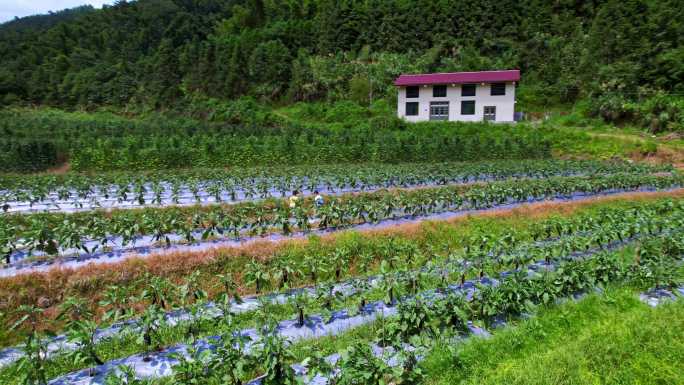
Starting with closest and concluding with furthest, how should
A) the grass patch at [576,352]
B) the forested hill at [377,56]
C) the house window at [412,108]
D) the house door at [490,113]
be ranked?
the grass patch at [576,352], the house door at [490,113], the forested hill at [377,56], the house window at [412,108]

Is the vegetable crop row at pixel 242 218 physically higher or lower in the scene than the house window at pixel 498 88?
lower

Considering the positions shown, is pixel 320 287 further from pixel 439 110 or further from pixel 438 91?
pixel 438 91

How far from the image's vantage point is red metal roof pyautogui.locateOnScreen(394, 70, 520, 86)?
30.0 m

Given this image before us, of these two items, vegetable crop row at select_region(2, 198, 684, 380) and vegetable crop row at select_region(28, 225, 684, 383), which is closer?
vegetable crop row at select_region(28, 225, 684, 383)

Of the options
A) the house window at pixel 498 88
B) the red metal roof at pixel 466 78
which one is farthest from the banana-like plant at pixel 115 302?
the house window at pixel 498 88

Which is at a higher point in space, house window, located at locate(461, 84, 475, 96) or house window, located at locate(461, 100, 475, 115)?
house window, located at locate(461, 84, 475, 96)

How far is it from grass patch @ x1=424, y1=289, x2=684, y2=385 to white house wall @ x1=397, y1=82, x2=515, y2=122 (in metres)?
28.0

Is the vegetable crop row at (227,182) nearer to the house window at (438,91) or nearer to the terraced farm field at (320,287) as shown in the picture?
the terraced farm field at (320,287)

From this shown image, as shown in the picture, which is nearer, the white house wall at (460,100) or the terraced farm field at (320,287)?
the terraced farm field at (320,287)

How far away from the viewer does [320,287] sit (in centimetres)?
530

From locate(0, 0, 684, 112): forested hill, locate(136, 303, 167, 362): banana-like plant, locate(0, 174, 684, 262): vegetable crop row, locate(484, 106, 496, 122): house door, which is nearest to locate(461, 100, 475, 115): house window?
locate(484, 106, 496, 122): house door

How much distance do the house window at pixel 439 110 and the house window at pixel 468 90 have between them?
61.5 inches

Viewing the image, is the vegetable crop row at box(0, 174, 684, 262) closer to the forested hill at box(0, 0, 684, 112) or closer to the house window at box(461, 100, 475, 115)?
the house window at box(461, 100, 475, 115)

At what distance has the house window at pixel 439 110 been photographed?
32344 millimetres
